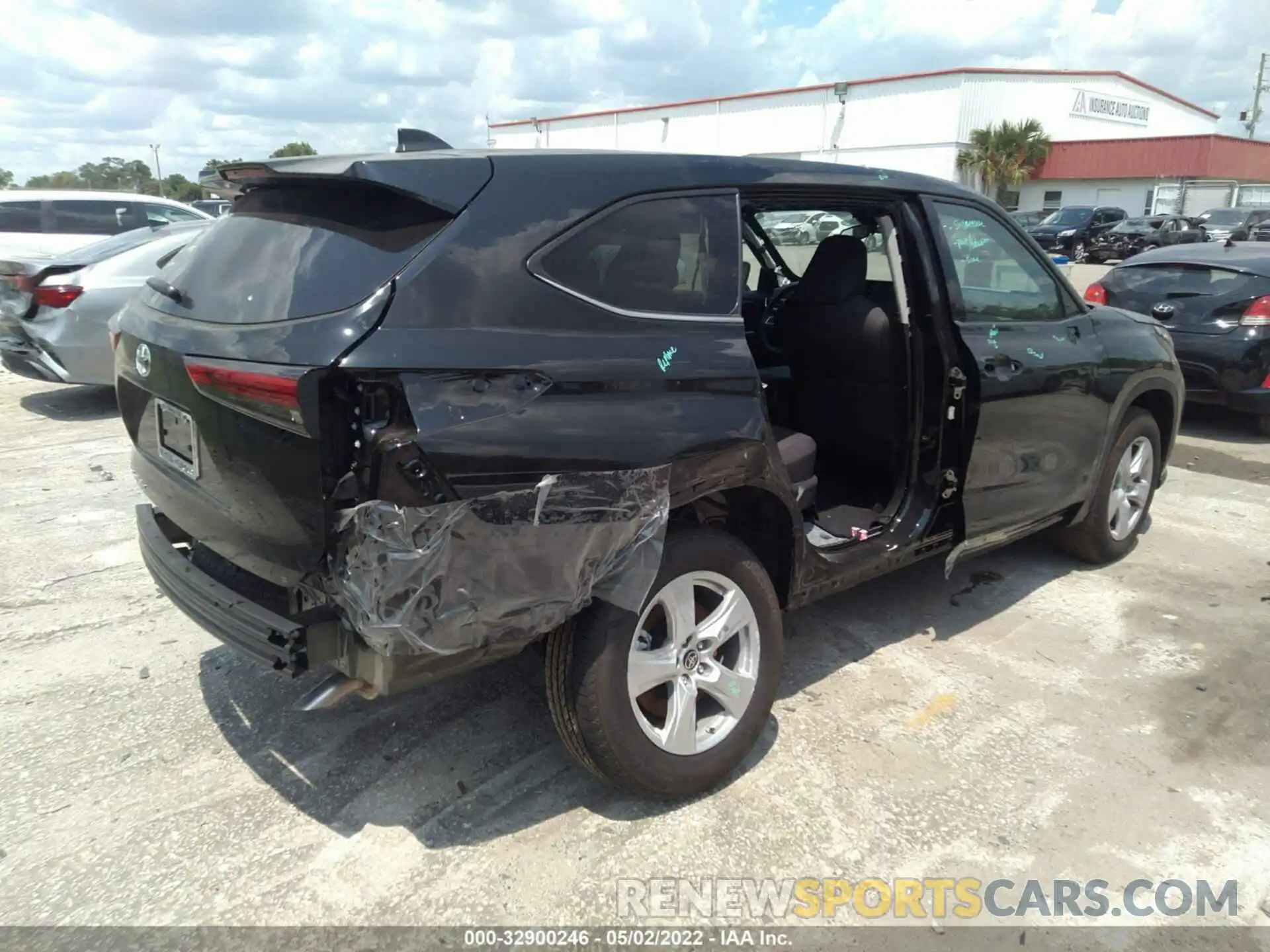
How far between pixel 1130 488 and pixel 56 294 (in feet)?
25.0

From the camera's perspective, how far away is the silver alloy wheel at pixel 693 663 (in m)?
2.69

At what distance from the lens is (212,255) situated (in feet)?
9.23

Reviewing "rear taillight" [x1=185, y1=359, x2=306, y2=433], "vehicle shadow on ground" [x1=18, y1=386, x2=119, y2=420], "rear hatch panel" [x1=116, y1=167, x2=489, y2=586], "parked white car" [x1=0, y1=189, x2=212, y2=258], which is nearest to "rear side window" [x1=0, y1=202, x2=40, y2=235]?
"parked white car" [x1=0, y1=189, x2=212, y2=258]

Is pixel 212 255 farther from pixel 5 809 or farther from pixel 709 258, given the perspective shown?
pixel 5 809

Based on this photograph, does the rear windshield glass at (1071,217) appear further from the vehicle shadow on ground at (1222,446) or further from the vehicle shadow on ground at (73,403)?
the vehicle shadow on ground at (73,403)

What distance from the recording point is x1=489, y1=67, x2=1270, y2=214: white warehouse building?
41.5 metres

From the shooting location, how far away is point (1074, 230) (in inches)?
1128

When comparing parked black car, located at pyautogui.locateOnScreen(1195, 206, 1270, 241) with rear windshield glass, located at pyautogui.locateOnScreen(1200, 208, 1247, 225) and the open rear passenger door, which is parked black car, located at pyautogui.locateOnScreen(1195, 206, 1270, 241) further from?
the open rear passenger door

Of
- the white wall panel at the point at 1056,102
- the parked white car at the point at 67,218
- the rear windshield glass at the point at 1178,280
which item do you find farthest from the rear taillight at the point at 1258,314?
the white wall panel at the point at 1056,102

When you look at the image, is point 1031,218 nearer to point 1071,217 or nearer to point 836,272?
point 1071,217

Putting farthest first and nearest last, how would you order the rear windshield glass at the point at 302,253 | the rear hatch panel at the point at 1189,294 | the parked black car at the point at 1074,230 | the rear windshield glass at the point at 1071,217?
the rear windshield glass at the point at 1071,217
the parked black car at the point at 1074,230
the rear hatch panel at the point at 1189,294
the rear windshield glass at the point at 302,253

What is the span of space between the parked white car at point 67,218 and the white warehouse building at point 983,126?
33005 mm

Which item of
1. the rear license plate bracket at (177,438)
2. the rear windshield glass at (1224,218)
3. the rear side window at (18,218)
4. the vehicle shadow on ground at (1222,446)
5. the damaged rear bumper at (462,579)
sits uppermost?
the rear windshield glass at (1224,218)

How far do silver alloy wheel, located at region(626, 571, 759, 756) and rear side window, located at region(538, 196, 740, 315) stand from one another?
829mm
